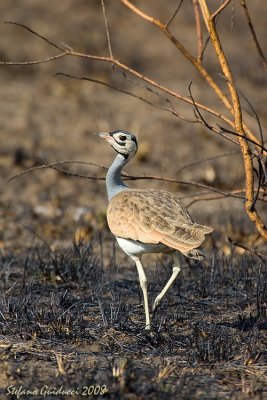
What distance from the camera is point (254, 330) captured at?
4.84 m

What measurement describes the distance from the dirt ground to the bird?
39 cm

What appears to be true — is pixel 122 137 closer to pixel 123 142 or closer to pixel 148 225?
pixel 123 142

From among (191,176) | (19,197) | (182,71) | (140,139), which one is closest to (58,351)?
(19,197)

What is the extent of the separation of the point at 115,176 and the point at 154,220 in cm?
72

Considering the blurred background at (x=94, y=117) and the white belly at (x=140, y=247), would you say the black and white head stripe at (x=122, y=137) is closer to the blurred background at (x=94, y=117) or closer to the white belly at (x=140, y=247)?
the white belly at (x=140, y=247)

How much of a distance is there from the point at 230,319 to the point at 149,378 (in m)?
1.39

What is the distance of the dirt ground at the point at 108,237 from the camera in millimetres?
4414

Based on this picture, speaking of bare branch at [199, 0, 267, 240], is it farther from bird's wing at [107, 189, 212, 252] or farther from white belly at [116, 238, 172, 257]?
white belly at [116, 238, 172, 257]

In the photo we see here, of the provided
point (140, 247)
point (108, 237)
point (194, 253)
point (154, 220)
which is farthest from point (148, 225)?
point (108, 237)

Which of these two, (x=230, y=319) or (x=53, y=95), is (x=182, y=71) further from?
(x=230, y=319)

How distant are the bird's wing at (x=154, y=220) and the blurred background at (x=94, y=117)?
5.54 feet

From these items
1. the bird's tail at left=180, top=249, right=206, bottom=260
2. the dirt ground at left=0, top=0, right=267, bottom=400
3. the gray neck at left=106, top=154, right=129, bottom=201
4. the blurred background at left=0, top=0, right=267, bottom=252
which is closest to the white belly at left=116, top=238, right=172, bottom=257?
the bird's tail at left=180, top=249, right=206, bottom=260

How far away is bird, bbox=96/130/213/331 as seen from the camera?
491 cm

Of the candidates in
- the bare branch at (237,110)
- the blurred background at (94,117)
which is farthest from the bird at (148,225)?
the blurred background at (94,117)
